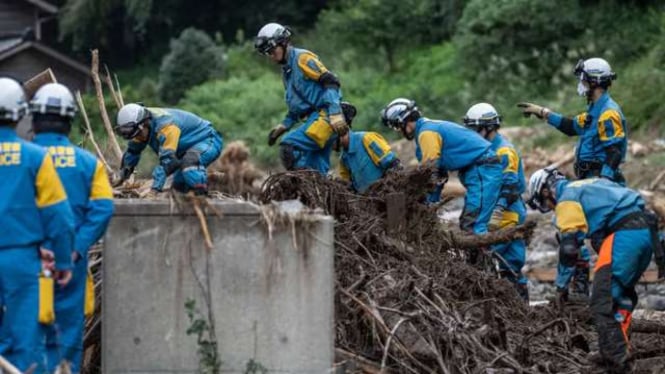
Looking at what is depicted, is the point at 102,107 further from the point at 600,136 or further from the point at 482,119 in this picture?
the point at 600,136

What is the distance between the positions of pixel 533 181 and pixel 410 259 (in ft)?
3.73

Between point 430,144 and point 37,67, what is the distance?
88.6 feet

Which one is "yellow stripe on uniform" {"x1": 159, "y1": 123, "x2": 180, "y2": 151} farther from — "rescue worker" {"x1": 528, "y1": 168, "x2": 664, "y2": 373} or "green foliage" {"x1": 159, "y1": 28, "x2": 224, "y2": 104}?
"green foliage" {"x1": 159, "y1": 28, "x2": 224, "y2": 104}

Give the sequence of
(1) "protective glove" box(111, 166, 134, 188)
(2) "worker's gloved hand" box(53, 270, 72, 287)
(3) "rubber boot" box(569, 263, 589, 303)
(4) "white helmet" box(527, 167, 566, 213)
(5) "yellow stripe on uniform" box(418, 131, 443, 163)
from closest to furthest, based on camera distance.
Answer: (2) "worker's gloved hand" box(53, 270, 72, 287), (4) "white helmet" box(527, 167, 566, 213), (1) "protective glove" box(111, 166, 134, 188), (5) "yellow stripe on uniform" box(418, 131, 443, 163), (3) "rubber boot" box(569, 263, 589, 303)

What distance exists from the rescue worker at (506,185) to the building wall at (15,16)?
3236 cm

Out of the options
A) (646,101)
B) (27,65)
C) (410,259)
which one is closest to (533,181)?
(410,259)

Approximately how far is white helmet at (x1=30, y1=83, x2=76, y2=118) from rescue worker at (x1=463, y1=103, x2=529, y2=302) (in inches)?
250

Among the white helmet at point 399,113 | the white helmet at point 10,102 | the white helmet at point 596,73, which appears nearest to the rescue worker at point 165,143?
the white helmet at point 399,113

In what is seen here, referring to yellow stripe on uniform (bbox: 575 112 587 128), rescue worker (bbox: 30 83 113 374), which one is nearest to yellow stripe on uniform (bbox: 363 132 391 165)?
yellow stripe on uniform (bbox: 575 112 587 128)

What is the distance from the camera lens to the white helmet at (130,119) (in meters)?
14.0

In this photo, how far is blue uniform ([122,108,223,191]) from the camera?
1402 centimetres

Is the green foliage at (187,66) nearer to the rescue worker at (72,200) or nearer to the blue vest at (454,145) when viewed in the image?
the blue vest at (454,145)

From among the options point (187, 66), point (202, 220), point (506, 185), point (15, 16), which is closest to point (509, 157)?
point (506, 185)

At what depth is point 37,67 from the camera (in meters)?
40.2
